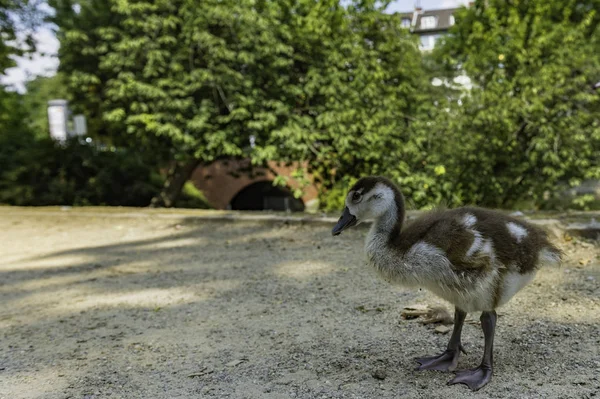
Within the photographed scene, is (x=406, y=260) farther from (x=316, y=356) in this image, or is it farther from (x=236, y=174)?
(x=236, y=174)

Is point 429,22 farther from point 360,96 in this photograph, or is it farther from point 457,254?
point 457,254

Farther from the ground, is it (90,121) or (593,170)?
(90,121)

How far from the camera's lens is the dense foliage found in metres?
10.1

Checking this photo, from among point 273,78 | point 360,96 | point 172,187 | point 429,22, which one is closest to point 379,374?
point 360,96

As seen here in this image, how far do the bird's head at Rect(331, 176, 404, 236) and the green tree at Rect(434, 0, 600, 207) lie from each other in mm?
6292

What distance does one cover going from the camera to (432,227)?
3.24 m

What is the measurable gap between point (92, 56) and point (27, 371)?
12.5m

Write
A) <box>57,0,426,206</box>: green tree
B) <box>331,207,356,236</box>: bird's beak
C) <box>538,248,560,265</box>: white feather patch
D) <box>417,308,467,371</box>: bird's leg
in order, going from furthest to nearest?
<box>57,0,426,206</box>: green tree
<box>331,207,356,236</box>: bird's beak
<box>417,308,467,371</box>: bird's leg
<box>538,248,560,265</box>: white feather patch

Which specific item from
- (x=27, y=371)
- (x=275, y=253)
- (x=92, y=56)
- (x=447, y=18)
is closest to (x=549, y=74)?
(x=275, y=253)

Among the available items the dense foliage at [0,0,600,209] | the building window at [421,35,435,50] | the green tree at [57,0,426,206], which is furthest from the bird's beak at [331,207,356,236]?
the building window at [421,35,435,50]

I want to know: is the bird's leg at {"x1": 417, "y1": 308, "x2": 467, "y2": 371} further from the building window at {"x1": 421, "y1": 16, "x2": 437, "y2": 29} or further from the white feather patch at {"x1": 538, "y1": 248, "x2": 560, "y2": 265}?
the building window at {"x1": 421, "y1": 16, "x2": 437, "y2": 29}

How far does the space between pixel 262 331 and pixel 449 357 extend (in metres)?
1.50

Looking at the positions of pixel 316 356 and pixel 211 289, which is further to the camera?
pixel 211 289

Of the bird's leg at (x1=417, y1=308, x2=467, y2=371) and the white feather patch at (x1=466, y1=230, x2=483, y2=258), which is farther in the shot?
the bird's leg at (x1=417, y1=308, x2=467, y2=371)
